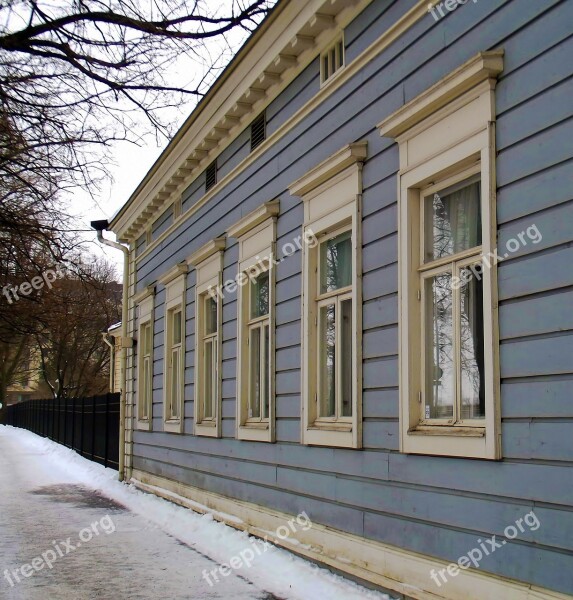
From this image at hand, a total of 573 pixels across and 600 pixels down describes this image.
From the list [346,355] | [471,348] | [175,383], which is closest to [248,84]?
[346,355]

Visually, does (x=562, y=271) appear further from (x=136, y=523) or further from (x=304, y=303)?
(x=136, y=523)

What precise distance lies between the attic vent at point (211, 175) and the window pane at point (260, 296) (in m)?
2.44

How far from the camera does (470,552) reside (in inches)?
218

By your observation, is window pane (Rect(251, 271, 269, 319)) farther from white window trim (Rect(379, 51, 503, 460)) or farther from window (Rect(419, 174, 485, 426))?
window (Rect(419, 174, 485, 426))

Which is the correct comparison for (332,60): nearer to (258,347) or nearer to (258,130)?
(258,130)

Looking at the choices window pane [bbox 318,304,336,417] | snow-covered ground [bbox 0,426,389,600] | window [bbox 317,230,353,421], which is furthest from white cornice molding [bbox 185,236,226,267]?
snow-covered ground [bbox 0,426,389,600]

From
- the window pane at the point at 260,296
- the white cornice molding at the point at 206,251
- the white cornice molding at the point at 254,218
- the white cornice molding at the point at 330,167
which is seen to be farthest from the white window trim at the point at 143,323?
the white cornice molding at the point at 330,167

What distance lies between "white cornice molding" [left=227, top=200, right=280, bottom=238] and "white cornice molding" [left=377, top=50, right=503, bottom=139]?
250 centimetres

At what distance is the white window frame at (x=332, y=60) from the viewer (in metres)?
7.86

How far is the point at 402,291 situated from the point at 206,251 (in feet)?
18.4

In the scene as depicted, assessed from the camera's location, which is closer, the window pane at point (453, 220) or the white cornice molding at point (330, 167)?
the window pane at point (453, 220)

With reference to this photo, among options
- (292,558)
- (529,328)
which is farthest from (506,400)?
(292,558)

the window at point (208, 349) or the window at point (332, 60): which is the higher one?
the window at point (332, 60)

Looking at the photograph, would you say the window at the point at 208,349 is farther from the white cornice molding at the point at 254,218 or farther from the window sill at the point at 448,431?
the window sill at the point at 448,431
